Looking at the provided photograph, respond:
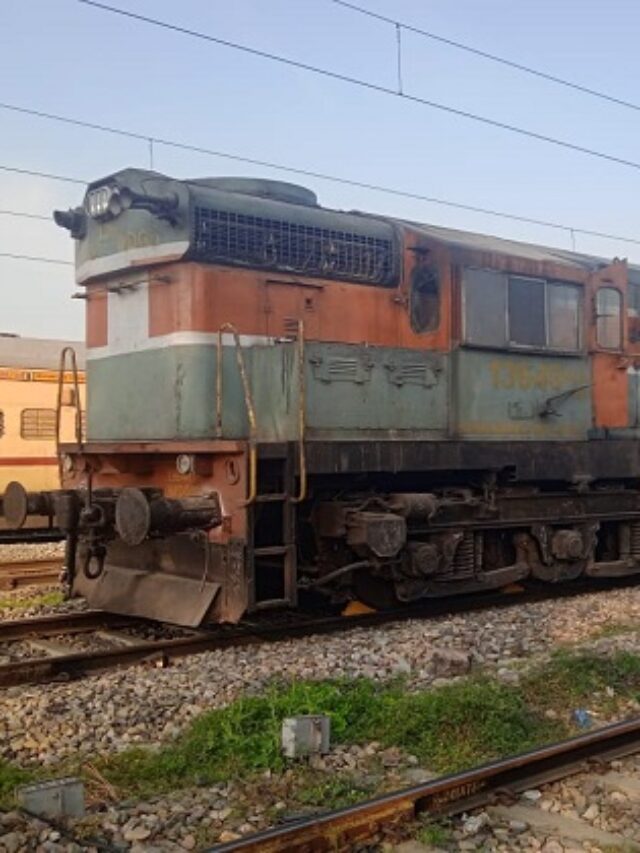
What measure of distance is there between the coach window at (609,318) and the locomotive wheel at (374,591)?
3.91 metres

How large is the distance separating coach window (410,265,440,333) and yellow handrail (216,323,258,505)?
80.7 inches

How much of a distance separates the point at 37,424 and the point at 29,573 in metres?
5.85

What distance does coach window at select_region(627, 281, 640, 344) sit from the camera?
11352mm

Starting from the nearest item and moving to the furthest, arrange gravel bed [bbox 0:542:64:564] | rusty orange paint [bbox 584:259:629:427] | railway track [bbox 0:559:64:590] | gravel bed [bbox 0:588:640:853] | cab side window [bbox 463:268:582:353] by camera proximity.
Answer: gravel bed [bbox 0:588:640:853], cab side window [bbox 463:268:582:353], rusty orange paint [bbox 584:259:629:427], railway track [bbox 0:559:64:590], gravel bed [bbox 0:542:64:564]

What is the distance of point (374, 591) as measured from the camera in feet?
30.6

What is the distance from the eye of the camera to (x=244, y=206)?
865 centimetres

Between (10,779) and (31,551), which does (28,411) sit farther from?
(10,779)

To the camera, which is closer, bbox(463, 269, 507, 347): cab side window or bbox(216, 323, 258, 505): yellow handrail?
bbox(216, 323, 258, 505): yellow handrail

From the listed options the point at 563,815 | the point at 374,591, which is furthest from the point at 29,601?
the point at 563,815

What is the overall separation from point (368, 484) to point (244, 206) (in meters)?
2.84

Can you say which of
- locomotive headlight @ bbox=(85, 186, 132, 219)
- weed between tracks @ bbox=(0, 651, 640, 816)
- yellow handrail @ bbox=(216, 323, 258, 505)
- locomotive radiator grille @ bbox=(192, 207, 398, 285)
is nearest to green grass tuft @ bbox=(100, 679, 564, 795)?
weed between tracks @ bbox=(0, 651, 640, 816)

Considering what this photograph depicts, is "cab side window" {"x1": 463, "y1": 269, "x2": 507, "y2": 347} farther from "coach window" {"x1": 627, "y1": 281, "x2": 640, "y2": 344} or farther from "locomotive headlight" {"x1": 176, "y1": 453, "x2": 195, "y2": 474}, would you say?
"locomotive headlight" {"x1": 176, "y1": 453, "x2": 195, "y2": 474}

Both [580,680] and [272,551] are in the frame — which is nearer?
[580,680]

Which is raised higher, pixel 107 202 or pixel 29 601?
pixel 107 202
